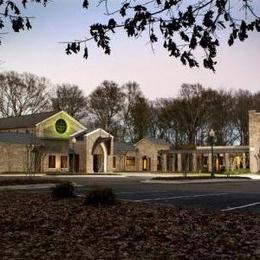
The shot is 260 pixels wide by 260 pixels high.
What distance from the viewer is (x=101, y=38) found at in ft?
24.4

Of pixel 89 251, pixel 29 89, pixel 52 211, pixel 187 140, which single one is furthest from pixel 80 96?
pixel 89 251

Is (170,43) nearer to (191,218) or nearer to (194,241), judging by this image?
(194,241)

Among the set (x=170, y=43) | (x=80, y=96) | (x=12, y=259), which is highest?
(x=80, y=96)

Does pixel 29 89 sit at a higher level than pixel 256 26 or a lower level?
higher

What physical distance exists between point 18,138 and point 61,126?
7772mm

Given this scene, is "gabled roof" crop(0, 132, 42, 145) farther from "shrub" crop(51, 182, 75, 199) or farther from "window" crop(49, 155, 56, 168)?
"shrub" crop(51, 182, 75, 199)

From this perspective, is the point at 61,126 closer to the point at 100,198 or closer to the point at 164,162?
the point at 164,162

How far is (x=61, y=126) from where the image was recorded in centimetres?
6669

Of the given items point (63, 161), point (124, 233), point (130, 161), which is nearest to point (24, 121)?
point (63, 161)

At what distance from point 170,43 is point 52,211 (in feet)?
28.8

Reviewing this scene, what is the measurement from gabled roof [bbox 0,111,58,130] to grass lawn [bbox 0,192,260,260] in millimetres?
50390

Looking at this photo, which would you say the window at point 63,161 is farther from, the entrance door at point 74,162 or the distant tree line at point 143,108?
the distant tree line at point 143,108

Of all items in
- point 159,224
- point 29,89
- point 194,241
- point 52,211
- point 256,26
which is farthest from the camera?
point 29,89

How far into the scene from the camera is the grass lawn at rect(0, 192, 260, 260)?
9.24 meters
